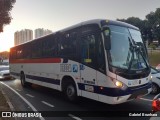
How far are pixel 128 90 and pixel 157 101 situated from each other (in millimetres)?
3410

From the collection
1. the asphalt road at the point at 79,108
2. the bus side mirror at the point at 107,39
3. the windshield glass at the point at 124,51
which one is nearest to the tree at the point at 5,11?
the asphalt road at the point at 79,108

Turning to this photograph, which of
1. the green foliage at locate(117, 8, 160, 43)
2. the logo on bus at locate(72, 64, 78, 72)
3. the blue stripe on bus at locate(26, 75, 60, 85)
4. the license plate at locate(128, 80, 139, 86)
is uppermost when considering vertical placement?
the green foliage at locate(117, 8, 160, 43)

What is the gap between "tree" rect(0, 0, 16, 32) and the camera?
1295 cm

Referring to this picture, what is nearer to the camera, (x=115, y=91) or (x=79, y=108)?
(x=115, y=91)

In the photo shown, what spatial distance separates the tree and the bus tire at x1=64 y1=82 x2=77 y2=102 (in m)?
5.45

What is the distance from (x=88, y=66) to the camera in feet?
30.5

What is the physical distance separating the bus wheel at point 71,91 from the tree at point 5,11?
5520 mm

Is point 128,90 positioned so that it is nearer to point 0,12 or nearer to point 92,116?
point 92,116

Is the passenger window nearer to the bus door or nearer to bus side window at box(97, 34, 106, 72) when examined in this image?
the bus door

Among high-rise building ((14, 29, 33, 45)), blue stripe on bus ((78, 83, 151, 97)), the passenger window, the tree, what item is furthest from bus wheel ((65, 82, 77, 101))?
high-rise building ((14, 29, 33, 45))

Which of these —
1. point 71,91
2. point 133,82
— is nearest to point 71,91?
point 71,91

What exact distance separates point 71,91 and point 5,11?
6.05 m

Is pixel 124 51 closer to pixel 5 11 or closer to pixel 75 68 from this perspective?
pixel 75 68

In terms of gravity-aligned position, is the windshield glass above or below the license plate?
above
